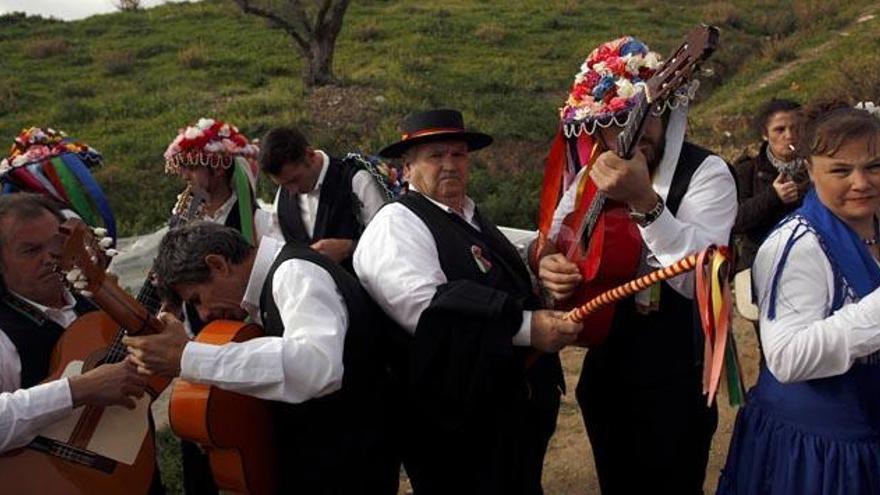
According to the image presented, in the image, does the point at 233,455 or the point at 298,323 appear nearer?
the point at 298,323

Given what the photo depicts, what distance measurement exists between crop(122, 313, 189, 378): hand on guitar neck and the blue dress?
1.72 m

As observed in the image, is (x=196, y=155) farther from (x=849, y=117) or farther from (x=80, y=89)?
(x=80, y=89)

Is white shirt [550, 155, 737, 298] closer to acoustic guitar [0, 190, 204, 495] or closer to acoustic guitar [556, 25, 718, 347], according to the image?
acoustic guitar [556, 25, 718, 347]

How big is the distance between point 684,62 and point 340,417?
4.96 feet

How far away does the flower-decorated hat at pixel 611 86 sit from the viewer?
285cm

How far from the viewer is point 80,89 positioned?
58.1 feet

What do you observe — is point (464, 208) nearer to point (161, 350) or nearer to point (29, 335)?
point (161, 350)

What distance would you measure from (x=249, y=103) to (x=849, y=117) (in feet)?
48.2

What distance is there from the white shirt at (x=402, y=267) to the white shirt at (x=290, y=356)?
0.22m

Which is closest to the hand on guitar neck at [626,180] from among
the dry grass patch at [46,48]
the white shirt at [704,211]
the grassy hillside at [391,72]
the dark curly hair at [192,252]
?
the white shirt at [704,211]

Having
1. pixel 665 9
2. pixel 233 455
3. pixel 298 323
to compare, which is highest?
pixel 665 9

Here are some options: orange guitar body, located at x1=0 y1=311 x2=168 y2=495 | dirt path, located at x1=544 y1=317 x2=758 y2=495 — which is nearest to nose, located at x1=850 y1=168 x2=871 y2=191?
dirt path, located at x1=544 y1=317 x2=758 y2=495

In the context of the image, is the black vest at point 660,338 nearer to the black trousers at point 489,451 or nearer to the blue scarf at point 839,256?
the black trousers at point 489,451

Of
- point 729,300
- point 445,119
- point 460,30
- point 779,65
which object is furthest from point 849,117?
point 460,30
